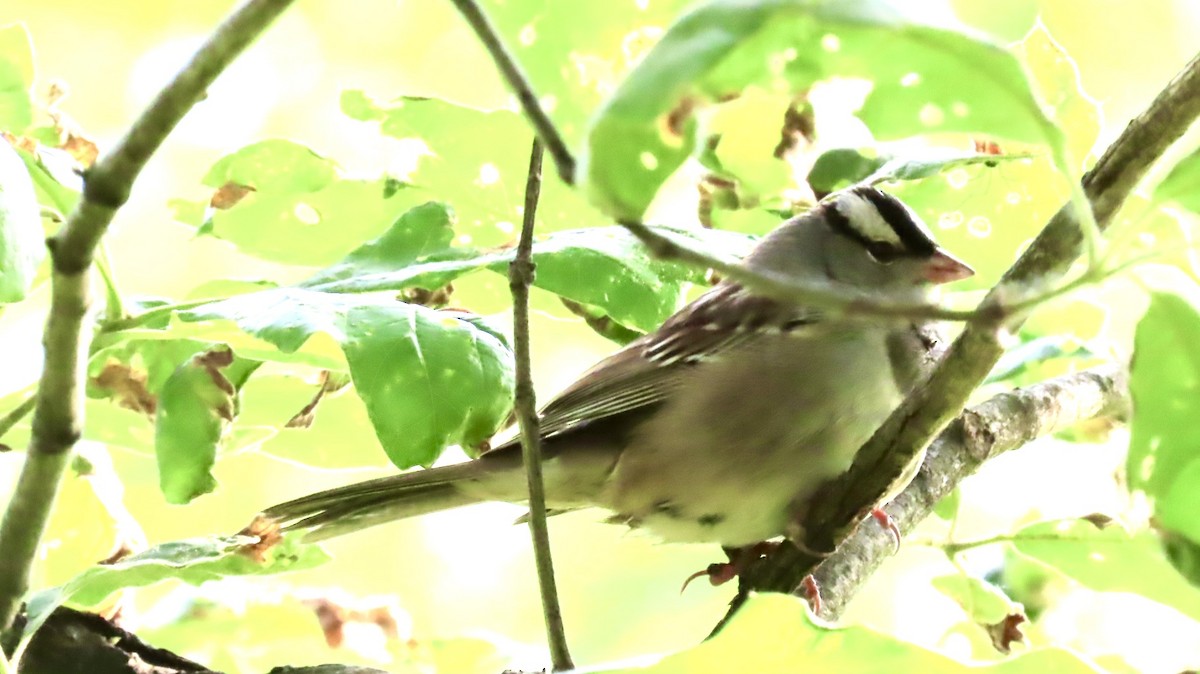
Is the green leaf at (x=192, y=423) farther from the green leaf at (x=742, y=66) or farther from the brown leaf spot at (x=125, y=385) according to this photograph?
the green leaf at (x=742, y=66)

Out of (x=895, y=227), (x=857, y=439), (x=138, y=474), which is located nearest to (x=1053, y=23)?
(x=895, y=227)

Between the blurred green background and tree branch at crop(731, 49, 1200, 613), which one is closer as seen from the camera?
tree branch at crop(731, 49, 1200, 613)

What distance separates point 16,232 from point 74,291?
0.07 meters

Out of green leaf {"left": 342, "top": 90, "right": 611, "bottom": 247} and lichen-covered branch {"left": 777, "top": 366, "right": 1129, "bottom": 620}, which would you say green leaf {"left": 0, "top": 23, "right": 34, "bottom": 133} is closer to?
green leaf {"left": 342, "top": 90, "right": 611, "bottom": 247}

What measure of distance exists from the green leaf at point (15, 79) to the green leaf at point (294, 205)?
0.18 m

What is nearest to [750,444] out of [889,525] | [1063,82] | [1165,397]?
[889,525]

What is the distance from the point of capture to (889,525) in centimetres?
122

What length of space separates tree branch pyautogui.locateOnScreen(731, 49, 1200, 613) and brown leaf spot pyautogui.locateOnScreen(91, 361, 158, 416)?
694 mm

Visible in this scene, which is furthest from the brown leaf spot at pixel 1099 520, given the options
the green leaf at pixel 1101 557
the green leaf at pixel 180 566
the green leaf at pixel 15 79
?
the green leaf at pixel 15 79

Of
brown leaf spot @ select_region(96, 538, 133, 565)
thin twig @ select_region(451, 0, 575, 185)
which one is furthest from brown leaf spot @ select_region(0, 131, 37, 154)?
thin twig @ select_region(451, 0, 575, 185)

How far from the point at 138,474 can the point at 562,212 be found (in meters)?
1.09

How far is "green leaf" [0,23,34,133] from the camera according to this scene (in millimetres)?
1063

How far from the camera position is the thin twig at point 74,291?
1.91 ft

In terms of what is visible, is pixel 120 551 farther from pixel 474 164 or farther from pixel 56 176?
pixel 474 164
